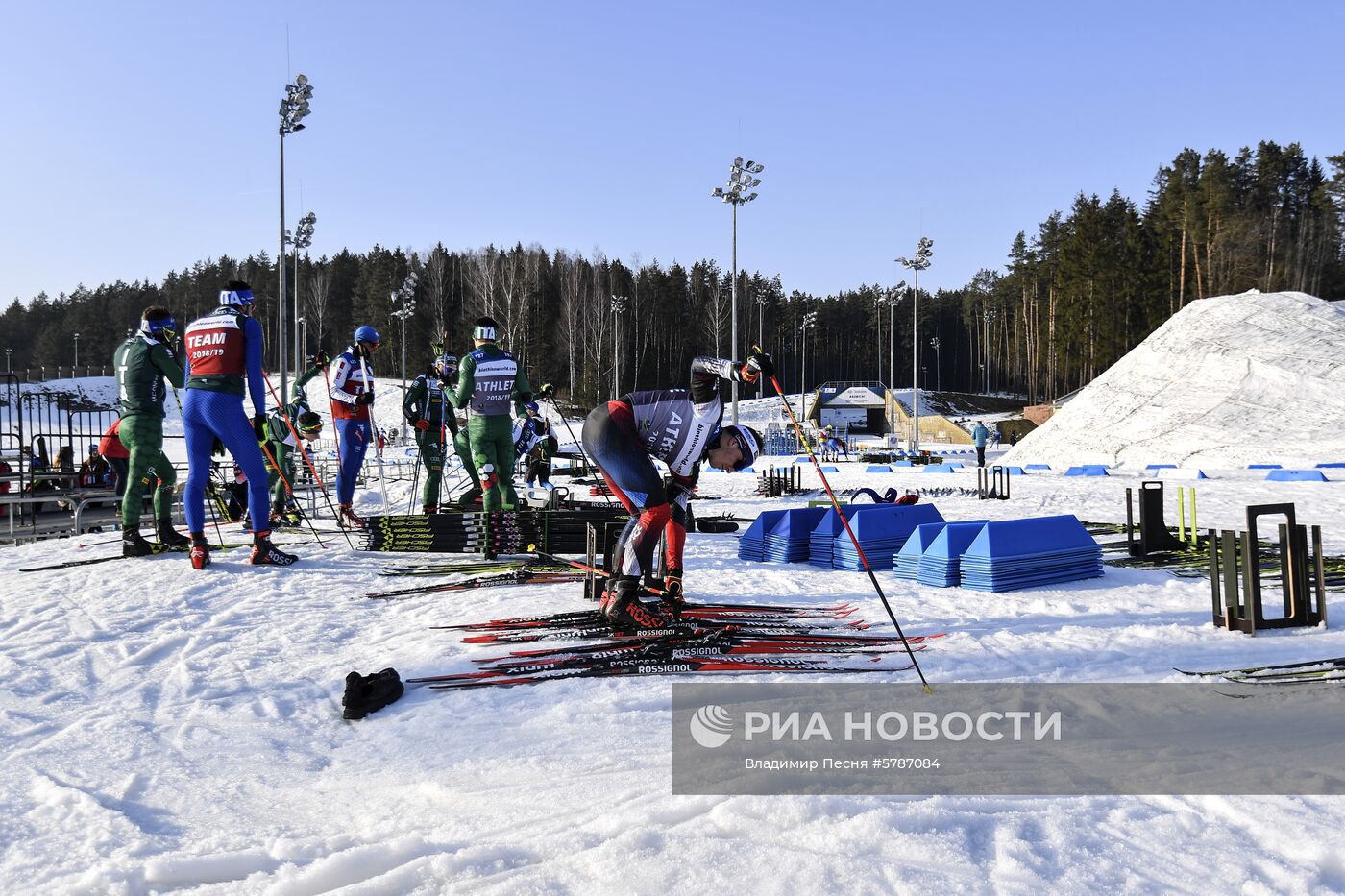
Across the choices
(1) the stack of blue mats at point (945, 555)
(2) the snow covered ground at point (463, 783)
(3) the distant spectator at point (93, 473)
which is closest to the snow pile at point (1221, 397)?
(1) the stack of blue mats at point (945, 555)

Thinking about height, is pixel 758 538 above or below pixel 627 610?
above

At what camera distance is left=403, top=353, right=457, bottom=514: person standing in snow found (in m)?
11.1

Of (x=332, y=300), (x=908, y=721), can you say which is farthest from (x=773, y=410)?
(x=908, y=721)

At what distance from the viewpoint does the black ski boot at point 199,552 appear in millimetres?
6707

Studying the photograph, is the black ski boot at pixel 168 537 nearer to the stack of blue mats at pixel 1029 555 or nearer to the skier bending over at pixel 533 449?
the skier bending over at pixel 533 449

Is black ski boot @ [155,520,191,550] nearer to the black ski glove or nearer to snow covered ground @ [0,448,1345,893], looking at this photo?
snow covered ground @ [0,448,1345,893]

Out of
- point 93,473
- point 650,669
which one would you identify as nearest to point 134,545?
point 650,669

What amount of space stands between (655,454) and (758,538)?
346 centimetres

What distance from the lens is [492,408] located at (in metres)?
9.25

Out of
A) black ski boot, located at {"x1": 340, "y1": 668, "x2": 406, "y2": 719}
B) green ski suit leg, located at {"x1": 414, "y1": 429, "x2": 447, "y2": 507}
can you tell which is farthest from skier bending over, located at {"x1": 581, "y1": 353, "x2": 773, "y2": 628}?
green ski suit leg, located at {"x1": 414, "y1": 429, "x2": 447, "y2": 507}

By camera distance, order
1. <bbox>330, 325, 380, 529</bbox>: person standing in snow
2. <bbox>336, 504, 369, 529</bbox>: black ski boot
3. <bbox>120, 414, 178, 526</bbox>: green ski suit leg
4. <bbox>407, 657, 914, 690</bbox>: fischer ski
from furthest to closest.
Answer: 1. <bbox>336, 504, 369, 529</bbox>: black ski boot
2. <bbox>330, 325, 380, 529</bbox>: person standing in snow
3. <bbox>120, 414, 178, 526</bbox>: green ski suit leg
4. <bbox>407, 657, 914, 690</bbox>: fischer ski

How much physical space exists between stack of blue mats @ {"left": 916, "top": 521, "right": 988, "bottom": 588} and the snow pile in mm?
21944

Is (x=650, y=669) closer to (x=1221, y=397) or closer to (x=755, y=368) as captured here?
(x=755, y=368)

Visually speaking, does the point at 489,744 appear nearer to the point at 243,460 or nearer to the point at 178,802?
the point at 178,802
